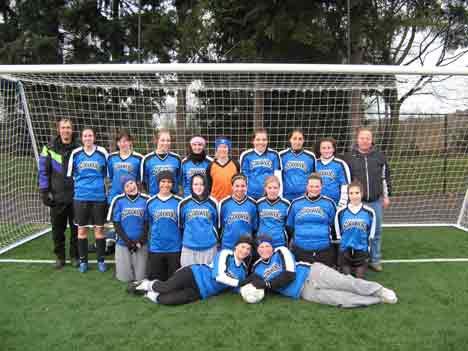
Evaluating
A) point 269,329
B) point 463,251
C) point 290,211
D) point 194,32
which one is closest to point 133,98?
point 194,32

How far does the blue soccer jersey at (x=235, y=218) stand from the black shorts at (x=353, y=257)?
847 mm

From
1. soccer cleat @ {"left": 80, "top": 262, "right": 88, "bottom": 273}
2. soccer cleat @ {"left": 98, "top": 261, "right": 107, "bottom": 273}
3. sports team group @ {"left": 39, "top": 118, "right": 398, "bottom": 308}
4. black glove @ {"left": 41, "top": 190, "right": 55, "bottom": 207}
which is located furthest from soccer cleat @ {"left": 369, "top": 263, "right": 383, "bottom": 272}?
black glove @ {"left": 41, "top": 190, "right": 55, "bottom": 207}

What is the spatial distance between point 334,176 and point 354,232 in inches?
22.3

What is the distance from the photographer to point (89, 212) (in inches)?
144

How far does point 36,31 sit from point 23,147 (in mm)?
5665

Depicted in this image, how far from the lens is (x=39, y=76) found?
4.31 m

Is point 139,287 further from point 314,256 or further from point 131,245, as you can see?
point 314,256

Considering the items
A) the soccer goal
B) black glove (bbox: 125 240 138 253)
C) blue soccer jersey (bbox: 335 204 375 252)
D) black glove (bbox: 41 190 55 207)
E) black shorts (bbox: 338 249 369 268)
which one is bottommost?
black shorts (bbox: 338 249 369 268)

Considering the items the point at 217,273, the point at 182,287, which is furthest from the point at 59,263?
the point at 217,273

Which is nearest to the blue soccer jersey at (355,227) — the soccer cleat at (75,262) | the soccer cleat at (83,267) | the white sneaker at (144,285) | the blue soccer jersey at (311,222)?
the blue soccer jersey at (311,222)

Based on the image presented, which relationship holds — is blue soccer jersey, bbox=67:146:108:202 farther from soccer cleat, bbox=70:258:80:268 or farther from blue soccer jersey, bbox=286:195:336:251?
blue soccer jersey, bbox=286:195:336:251

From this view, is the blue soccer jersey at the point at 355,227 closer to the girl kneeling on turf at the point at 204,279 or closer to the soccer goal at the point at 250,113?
the girl kneeling on turf at the point at 204,279

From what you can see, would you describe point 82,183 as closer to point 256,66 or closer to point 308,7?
point 256,66

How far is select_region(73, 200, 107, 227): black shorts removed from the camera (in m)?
3.60
